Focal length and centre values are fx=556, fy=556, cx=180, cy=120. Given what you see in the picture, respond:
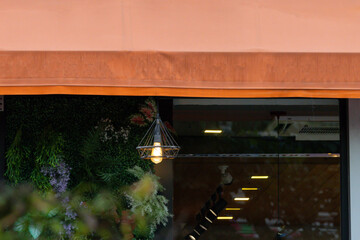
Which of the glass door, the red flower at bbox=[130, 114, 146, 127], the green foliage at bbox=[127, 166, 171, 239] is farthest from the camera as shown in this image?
the glass door

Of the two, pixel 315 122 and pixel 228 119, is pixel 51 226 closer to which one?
pixel 228 119

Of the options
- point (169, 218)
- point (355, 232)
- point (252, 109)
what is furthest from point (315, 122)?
point (169, 218)

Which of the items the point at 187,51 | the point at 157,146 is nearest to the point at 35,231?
the point at 157,146

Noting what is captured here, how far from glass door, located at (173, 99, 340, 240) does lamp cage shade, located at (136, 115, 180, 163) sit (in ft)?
1.61

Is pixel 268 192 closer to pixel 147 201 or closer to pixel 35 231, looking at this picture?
pixel 147 201

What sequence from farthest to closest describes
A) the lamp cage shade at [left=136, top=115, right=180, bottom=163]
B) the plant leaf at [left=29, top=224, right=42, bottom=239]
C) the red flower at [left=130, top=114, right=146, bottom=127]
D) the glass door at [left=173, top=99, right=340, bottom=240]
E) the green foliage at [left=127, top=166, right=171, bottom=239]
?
the glass door at [left=173, top=99, right=340, bottom=240], the red flower at [left=130, top=114, right=146, bottom=127], the green foliage at [left=127, top=166, right=171, bottom=239], the lamp cage shade at [left=136, top=115, right=180, bottom=163], the plant leaf at [left=29, top=224, right=42, bottom=239]

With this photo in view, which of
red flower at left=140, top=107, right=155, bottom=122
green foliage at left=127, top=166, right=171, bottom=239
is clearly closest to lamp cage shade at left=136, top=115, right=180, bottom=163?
red flower at left=140, top=107, right=155, bottom=122

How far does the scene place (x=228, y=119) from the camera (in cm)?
645

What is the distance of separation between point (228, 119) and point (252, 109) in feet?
1.46

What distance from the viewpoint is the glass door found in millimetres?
5984

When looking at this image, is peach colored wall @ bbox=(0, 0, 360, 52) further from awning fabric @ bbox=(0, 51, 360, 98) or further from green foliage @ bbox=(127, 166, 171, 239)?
green foliage @ bbox=(127, 166, 171, 239)

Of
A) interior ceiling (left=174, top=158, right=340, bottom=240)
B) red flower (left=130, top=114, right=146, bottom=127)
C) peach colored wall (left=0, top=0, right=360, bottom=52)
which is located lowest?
interior ceiling (left=174, top=158, right=340, bottom=240)

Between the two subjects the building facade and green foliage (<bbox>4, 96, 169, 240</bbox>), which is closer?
the building facade

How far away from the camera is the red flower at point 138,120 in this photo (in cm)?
535
